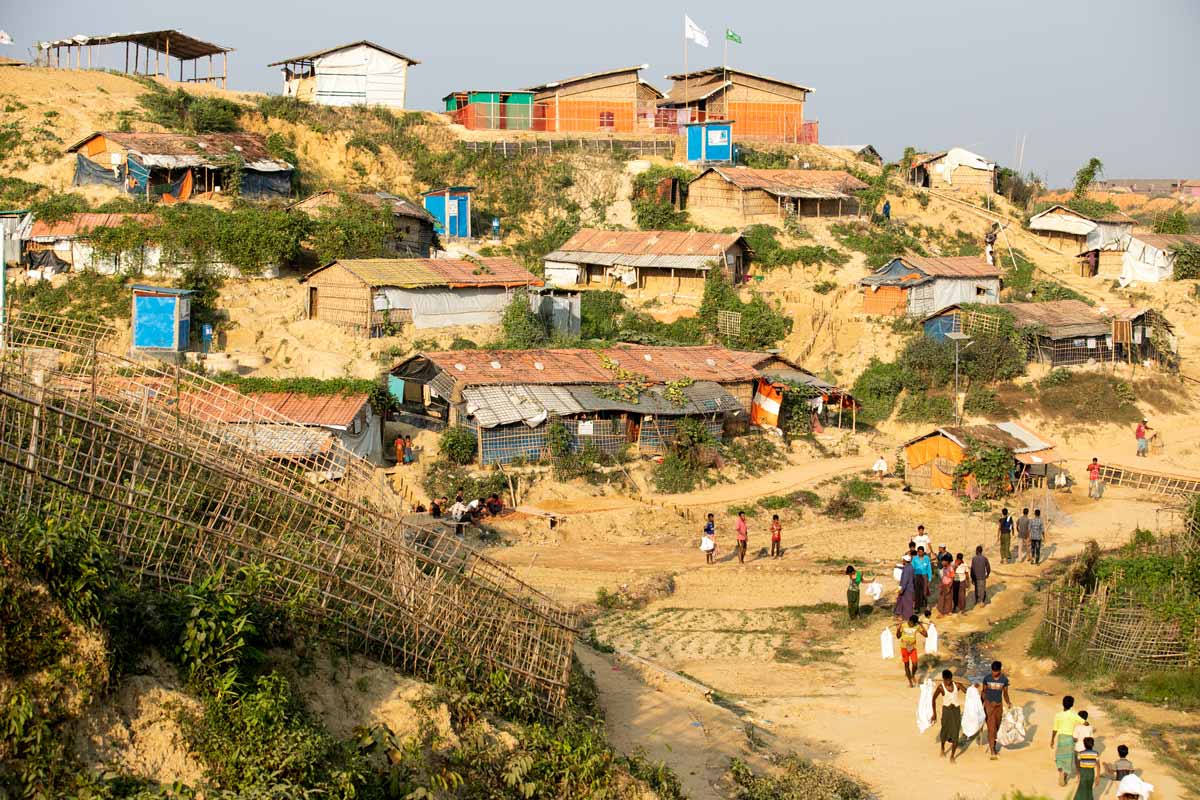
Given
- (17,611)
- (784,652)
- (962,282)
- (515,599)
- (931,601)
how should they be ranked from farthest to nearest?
1. (962,282)
2. (931,601)
3. (784,652)
4. (515,599)
5. (17,611)

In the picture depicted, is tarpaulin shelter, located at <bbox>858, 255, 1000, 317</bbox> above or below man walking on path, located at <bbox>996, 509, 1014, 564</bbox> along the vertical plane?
above

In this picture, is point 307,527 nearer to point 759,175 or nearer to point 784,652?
point 784,652

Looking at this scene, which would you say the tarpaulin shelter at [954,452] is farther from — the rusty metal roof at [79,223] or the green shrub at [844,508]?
the rusty metal roof at [79,223]

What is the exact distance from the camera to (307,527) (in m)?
10.6

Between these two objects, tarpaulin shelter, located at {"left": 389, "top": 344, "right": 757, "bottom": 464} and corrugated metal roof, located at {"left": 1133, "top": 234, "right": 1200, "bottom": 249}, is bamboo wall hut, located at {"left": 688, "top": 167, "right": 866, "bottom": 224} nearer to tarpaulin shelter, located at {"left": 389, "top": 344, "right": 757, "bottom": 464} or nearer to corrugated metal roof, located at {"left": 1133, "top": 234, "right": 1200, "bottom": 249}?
corrugated metal roof, located at {"left": 1133, "top": 234, "right": 1200, "bottom": 249}

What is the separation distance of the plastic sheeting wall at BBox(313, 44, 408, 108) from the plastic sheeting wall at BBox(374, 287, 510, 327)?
1553 cm

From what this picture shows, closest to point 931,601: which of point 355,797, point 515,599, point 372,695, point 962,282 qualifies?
point 515,599

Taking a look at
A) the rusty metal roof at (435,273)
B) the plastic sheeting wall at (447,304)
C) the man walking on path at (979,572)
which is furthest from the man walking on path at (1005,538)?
the rusty metal roof at (435,273)

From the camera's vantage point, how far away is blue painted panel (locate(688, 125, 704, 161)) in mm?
42903

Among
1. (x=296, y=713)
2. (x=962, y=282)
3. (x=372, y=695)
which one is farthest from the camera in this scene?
(x=962, y=282)

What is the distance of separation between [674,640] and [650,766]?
6.17 m

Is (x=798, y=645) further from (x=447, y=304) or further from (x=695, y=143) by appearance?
(x=695, y=143)

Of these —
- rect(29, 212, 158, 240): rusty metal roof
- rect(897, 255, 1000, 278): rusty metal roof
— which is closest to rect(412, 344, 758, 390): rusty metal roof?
rect(897, 255, 1000, 278): rusty metal roof

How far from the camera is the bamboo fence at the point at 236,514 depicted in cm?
932
